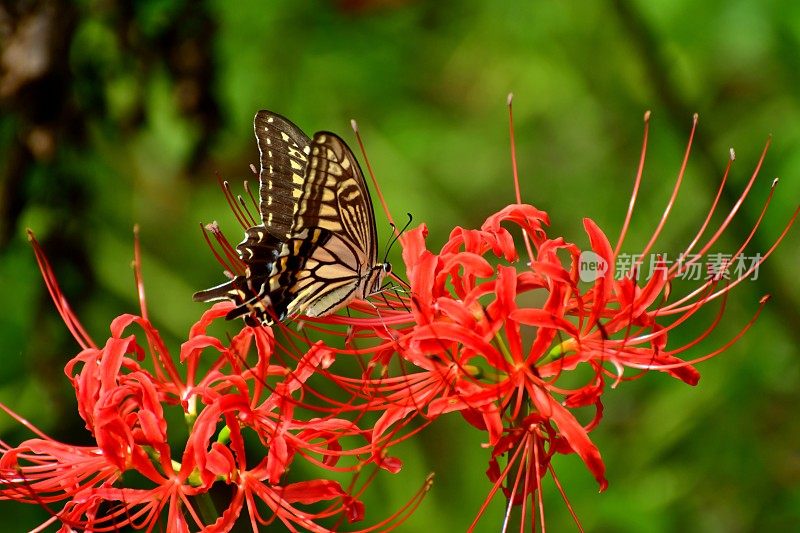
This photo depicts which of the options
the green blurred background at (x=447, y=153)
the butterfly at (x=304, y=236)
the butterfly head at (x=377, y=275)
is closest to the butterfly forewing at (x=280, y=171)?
the butterfly at (x=304, y=236)

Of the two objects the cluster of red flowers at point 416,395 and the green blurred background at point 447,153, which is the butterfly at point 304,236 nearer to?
the cluster of red flowers at point 416,395

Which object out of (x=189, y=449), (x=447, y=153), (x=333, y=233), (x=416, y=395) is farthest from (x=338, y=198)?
(x=447, y=153)

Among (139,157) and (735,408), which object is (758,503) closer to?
(735,408)

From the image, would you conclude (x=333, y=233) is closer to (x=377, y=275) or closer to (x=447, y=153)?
(x=377, y=275)

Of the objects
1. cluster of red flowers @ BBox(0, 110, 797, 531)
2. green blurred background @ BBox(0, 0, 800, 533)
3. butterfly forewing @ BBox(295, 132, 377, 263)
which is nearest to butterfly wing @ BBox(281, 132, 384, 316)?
butterfly forewing @ BBox(295, 132, 377, 263)

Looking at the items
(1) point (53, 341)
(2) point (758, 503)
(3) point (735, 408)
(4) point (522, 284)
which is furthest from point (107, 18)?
(2) point (758, 503)

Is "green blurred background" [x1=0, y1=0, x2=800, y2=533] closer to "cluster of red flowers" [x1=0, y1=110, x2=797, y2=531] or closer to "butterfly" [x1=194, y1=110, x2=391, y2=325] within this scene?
"butterfly" [x1=194, y1=110, x2=391, y2=325]

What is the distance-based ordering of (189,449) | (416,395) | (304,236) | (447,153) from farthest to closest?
(447,153) < (304,236) < (416,395) < (189,449)
